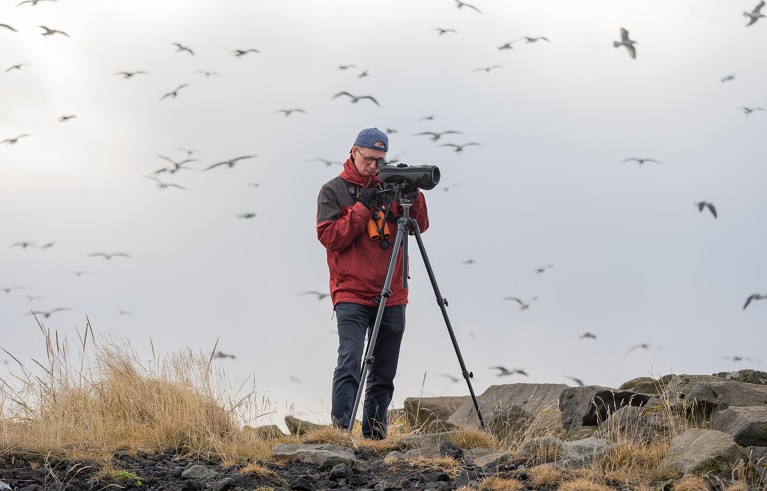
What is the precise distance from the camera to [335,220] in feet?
26.7

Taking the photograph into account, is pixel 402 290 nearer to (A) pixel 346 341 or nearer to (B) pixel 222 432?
(A) pixel 346 341

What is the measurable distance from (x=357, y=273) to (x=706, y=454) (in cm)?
312

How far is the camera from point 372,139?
8.21 m

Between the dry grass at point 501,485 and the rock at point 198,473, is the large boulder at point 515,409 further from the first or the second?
the rock at point 198,473

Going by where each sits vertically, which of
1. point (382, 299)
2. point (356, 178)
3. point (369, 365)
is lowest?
point (369, 365)

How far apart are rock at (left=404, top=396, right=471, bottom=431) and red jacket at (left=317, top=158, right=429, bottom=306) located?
3008 mm

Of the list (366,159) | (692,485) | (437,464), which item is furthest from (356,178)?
(692,485)

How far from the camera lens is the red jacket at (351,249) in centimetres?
804

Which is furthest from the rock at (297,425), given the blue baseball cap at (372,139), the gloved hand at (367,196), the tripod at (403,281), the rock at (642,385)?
the rock at (642,385)

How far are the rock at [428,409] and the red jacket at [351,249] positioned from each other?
3.01 m

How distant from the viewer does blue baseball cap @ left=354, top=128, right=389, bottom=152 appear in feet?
26.9

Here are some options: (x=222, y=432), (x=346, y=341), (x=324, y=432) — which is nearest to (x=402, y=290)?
(x=346, y=341)

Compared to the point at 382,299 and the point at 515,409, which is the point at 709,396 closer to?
the point at 515,409

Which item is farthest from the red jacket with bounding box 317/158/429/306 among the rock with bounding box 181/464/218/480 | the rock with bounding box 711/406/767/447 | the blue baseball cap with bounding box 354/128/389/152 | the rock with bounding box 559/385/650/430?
the rock with bounding box 711/406/767/447
